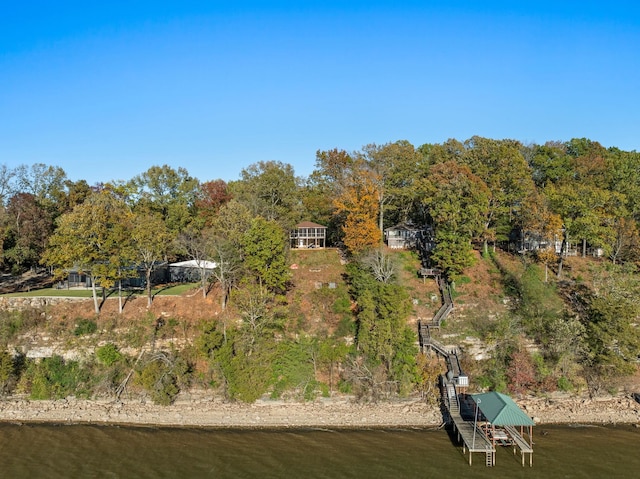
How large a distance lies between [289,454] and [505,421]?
11.9 meters

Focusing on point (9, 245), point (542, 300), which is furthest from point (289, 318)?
point (9, 245)

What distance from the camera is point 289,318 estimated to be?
128 feet

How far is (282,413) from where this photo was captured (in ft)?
99.7

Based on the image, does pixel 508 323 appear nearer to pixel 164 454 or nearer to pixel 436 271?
pixel 436 271

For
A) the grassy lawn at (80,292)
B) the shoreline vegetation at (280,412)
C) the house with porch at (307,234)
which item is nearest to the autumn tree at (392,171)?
the house with porch at (307,234)

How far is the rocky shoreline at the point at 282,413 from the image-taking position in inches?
1155

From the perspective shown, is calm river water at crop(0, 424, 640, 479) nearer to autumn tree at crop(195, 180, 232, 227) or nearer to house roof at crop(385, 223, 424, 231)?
house roof at crop(385, 223, 424, 231)

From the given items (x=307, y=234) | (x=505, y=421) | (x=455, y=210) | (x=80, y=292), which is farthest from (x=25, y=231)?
(x=505, y=421)

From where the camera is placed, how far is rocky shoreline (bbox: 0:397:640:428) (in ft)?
96.3

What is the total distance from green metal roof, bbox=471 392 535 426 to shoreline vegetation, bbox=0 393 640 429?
4261 mm

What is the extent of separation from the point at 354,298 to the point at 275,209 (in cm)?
1874

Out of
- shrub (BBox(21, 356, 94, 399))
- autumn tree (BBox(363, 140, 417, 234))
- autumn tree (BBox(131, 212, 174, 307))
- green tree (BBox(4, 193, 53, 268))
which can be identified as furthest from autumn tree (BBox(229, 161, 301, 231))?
shrub (BBox(21, 356, 94, 399))

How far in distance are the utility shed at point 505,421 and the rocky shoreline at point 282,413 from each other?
12.5 feet

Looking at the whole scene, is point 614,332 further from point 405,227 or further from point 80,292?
point 80,292
